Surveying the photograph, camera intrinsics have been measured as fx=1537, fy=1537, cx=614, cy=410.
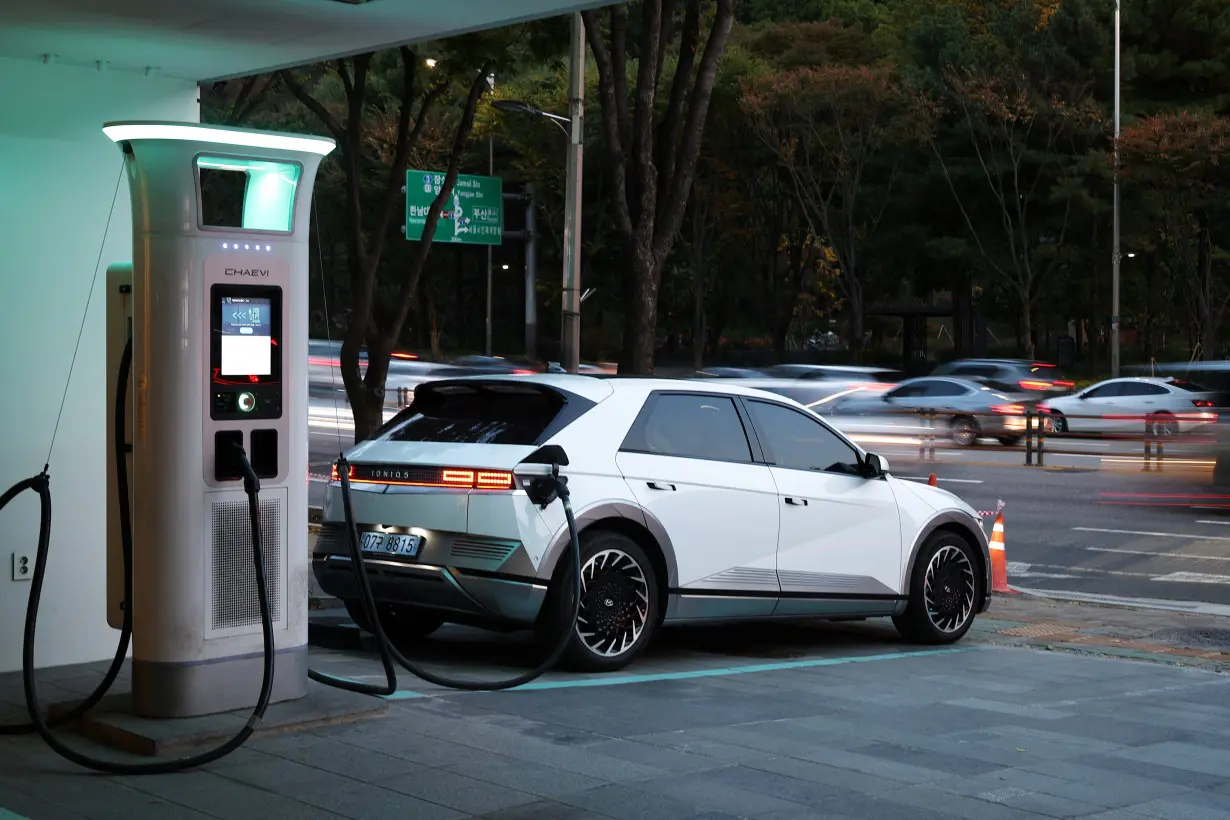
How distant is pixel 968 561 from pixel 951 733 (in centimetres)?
364

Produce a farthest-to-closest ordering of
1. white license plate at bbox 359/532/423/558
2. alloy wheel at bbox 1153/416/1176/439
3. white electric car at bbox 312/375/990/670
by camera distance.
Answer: alloy wheel at bbox 1153/416/1176/439 < white license plate at bbox 359/532/423/558 < white electric car at bbox 312/375/990/670

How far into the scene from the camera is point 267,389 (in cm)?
670

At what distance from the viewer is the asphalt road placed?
49.4ft

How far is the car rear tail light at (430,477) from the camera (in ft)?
26.4

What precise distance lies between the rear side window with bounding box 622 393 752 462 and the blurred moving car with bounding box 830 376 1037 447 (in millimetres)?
22673

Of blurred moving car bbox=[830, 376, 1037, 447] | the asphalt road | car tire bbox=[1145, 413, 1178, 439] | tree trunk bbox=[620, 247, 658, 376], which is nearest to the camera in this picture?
the asphalt road

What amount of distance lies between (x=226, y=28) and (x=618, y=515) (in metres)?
3.21

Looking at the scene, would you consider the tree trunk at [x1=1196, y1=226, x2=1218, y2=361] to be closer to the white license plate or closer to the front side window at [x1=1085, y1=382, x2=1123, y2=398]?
the front side window at [x1=1085, y1=382, x2=1123, y2=398]

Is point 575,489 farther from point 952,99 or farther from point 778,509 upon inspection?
point 952,99

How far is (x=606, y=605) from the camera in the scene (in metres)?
8.34

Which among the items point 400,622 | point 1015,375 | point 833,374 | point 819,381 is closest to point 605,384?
point 400,622

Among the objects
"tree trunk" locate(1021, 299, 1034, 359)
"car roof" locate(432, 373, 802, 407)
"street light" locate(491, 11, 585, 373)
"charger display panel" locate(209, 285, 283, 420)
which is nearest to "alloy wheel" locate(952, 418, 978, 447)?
"street light" locate(491, 11, 585, 373)

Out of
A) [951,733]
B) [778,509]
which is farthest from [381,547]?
[951,733]

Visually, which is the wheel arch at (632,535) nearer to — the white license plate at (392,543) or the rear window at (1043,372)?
the white license plate at (392,543)
